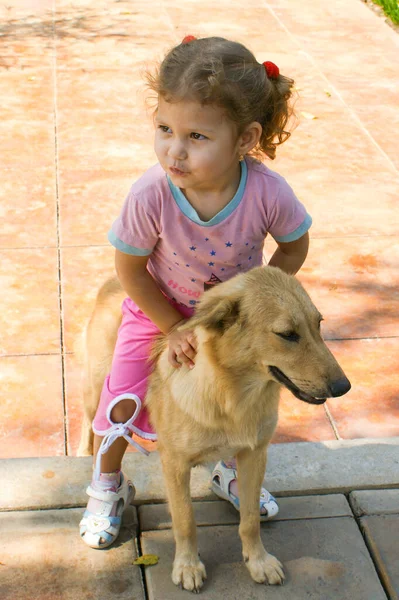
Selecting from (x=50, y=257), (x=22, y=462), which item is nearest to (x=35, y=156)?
(x=50, y=257)

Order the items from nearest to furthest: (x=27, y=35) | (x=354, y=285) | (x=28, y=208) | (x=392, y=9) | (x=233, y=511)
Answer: (x=233, y=511), (x=354, y=285), (x=28, y=208), (x=27, y=35), (x=392, y=9)

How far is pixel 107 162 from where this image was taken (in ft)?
22.4

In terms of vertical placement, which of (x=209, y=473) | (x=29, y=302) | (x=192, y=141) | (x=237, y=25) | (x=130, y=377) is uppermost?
(x=192, y=141)

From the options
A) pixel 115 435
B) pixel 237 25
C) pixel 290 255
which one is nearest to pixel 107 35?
pixel 237 25

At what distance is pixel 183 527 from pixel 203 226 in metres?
1.19

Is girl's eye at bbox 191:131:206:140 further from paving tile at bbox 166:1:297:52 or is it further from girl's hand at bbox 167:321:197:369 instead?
paving tile at bbox 166:1:297:52

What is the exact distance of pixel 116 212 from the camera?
6.12m

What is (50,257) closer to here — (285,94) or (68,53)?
(285,94)

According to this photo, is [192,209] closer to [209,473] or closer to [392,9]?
[209,473]

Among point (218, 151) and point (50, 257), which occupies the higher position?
point (218, 151)

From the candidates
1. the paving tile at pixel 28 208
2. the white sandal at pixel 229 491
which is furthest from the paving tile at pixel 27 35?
the white sandal at pixel 229 491

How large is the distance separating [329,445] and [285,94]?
5.48 feet

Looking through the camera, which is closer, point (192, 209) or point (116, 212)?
point (192, 209)

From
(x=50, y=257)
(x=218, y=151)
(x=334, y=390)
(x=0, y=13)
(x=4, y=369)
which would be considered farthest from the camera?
(x=0, y=13)
